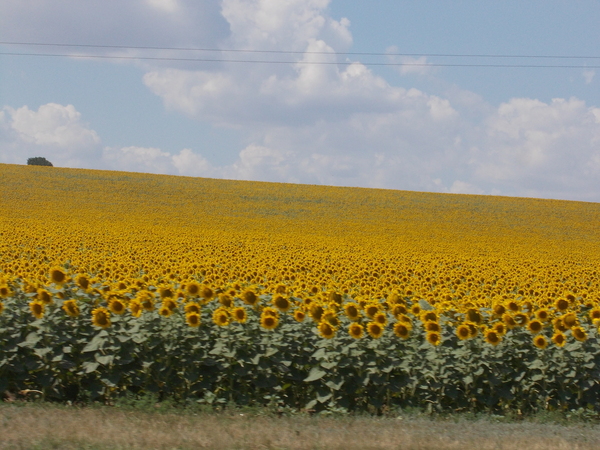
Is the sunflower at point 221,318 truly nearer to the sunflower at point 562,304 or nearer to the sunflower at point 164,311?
the sunflower at point 164,311

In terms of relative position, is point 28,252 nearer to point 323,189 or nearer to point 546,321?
point 546,321

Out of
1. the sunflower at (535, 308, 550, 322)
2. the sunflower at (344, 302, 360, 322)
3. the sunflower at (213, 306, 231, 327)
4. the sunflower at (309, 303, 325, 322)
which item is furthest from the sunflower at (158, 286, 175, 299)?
the sunflower at (535, 308, 550, 322)

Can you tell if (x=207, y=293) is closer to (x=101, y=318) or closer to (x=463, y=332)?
(x=101, y=318)

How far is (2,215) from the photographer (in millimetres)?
27859

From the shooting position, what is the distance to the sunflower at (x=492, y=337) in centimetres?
662

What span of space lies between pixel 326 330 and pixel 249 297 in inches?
35.3

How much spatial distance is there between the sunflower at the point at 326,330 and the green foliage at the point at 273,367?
0.06 m

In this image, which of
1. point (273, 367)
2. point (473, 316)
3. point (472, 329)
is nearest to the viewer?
point (273, 367)

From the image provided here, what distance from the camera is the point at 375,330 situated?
646 centimetres

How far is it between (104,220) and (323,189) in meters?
21.3

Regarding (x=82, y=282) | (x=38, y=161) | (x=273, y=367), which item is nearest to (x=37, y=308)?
(x=82, y=282)

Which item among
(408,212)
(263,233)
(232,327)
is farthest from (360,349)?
(408,212)

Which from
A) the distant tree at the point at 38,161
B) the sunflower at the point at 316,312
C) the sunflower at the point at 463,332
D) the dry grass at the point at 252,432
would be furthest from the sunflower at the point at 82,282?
the distant tree at the point at 38,161

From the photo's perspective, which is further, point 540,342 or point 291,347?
point 540,342
